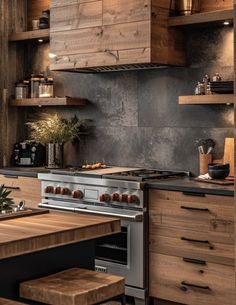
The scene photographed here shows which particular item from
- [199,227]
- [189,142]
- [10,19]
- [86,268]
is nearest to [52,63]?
[10,19]

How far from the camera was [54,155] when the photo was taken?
6.23 m

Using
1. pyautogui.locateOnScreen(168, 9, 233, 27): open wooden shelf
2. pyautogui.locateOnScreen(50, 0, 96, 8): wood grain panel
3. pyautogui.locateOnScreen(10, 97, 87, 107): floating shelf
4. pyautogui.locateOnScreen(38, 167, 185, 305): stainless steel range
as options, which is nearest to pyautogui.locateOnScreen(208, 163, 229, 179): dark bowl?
pyautogui.locateOnScreen(38, 167, 185, 305): stainless steel range

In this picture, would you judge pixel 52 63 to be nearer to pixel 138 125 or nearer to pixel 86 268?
pixel 138 125

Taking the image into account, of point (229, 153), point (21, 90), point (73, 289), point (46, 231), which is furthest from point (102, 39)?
point (73, 289)

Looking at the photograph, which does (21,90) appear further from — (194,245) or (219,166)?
(194,245)

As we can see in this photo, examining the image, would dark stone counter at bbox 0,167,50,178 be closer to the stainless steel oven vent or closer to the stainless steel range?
the stainless steel range

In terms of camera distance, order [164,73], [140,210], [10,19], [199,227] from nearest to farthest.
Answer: [199,227] → [140,210] → [164,73] → [10,19]

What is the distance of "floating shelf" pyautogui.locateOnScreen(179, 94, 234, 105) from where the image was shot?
16.0 ft

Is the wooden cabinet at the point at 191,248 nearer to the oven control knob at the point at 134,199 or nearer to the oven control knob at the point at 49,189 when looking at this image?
the oven control knob at the point at 134,199

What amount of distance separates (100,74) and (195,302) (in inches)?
97.9

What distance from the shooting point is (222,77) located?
523cm

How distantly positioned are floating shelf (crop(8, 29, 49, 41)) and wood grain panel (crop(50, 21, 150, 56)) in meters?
0.28

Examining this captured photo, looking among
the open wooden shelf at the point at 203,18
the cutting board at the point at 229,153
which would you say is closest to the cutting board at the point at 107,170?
the cutting board at the point at 229,153

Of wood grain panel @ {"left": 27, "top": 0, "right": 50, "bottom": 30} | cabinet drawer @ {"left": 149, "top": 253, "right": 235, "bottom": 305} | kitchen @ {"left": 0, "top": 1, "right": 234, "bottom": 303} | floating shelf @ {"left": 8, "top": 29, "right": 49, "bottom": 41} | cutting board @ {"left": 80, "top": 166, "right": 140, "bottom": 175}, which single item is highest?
wood grain panel @ {"left": 27, "top": 0, "right": 50, "bottom": 30}
